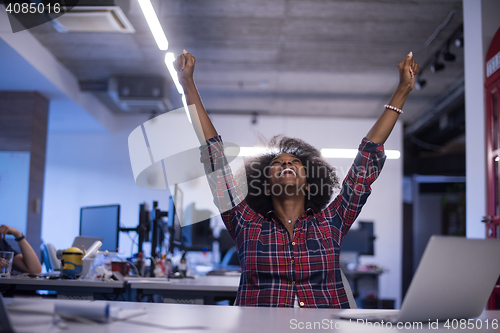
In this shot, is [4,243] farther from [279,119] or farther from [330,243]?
[279,119]

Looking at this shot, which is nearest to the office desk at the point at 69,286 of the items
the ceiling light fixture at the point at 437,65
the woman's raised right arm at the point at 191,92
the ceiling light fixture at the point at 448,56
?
the woman's raised right arm at the point at 191,92

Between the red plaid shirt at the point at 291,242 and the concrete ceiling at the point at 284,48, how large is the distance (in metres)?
2.73

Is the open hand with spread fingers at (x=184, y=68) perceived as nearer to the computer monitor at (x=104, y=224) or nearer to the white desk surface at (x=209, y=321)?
the white desk surface at (x=209, y=321)

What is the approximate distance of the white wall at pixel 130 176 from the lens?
7.04 m

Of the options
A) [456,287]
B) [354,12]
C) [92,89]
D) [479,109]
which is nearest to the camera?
[456,287]

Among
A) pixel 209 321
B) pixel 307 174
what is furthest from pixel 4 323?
pixel 307 174

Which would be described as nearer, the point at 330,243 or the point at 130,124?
the point at 330,243

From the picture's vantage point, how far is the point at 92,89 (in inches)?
242

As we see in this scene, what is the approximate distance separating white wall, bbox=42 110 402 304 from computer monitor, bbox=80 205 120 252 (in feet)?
11.8

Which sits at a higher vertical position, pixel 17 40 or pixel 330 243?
pixel 17 40

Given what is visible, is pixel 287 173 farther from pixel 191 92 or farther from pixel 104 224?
pixel 104 224

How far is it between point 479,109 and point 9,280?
3.48 meters

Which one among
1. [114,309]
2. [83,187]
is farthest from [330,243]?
[83,187]

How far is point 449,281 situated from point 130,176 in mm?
6772
